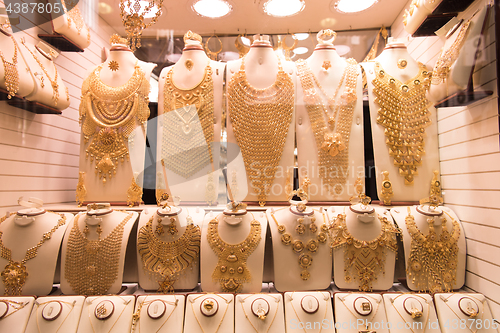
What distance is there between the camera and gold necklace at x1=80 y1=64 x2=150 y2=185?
1951 mm

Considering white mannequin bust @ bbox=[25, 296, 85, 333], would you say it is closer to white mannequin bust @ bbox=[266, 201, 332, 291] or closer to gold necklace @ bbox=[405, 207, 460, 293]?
white mannequin bust @ bbox=[266, 201, 332, 291]

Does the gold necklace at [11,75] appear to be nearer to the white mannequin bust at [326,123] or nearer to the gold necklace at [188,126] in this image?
the gold necklace at [188,126]

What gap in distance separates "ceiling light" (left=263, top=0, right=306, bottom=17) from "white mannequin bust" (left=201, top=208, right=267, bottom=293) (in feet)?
3.71

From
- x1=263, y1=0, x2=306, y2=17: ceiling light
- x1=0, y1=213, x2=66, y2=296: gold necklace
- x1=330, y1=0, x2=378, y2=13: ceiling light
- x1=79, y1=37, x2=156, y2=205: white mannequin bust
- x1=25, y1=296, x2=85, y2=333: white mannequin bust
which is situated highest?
x1=330, y1=0, x2=378, y2=13: ceiling light

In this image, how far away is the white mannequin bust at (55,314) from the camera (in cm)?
135

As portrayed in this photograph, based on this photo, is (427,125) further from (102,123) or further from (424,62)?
(102,123)

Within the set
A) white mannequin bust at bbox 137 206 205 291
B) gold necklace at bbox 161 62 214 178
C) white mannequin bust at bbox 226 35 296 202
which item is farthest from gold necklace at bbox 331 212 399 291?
gold necklace at bbox 161 62 214 178

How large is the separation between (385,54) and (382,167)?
76cm

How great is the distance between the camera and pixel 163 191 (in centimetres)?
186

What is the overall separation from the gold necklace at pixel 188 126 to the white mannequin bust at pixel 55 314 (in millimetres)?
838

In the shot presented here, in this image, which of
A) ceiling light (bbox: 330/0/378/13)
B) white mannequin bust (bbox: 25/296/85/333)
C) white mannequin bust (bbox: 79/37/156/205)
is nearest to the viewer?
white mannequin bust (bbox: 25/296/85/333)

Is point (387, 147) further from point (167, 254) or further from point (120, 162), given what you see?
point (120, 162)

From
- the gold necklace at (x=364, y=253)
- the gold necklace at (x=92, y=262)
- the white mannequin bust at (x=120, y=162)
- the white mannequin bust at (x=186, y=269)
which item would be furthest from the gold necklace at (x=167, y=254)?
the gold necklace at (x=364, y=253)

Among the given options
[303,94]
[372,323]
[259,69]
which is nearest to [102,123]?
[259,69]
